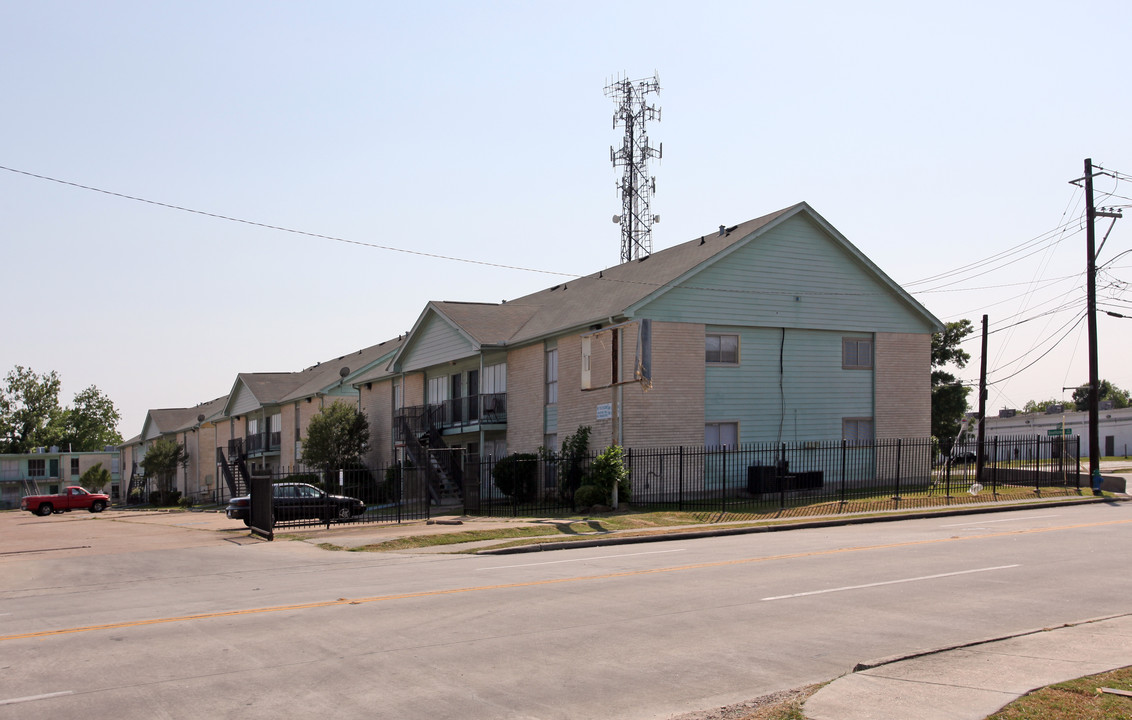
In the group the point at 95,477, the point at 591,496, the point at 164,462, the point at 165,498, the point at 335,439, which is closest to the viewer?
the point at 591,496

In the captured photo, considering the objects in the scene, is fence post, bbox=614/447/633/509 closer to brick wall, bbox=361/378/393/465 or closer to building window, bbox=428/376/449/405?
building window, bbox=428/376/449/405

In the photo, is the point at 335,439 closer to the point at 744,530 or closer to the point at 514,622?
the point at 744,530

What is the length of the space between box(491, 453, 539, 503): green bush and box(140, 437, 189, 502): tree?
4481cm

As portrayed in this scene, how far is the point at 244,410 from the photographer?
65.3 metres

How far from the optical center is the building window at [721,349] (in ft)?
104

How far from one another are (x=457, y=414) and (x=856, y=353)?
1603 centimetres

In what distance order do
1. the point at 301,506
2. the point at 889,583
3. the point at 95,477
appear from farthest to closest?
the point at 95,477, the point at 301,506, the point at 889,583

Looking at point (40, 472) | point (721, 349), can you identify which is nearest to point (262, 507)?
point (721, 349)

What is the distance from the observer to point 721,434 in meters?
31.9

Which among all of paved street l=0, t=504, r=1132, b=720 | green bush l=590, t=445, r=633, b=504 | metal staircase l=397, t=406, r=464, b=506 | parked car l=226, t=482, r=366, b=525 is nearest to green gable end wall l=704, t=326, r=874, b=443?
green bush l=590, t=445, r=633, b=504

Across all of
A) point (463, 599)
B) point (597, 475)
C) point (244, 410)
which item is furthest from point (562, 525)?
point (244, 410)

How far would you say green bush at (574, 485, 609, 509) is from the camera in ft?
89.5

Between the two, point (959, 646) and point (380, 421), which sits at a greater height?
point (380, 421)

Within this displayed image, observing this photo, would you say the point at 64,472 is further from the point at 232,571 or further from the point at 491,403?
the point at 232,571
